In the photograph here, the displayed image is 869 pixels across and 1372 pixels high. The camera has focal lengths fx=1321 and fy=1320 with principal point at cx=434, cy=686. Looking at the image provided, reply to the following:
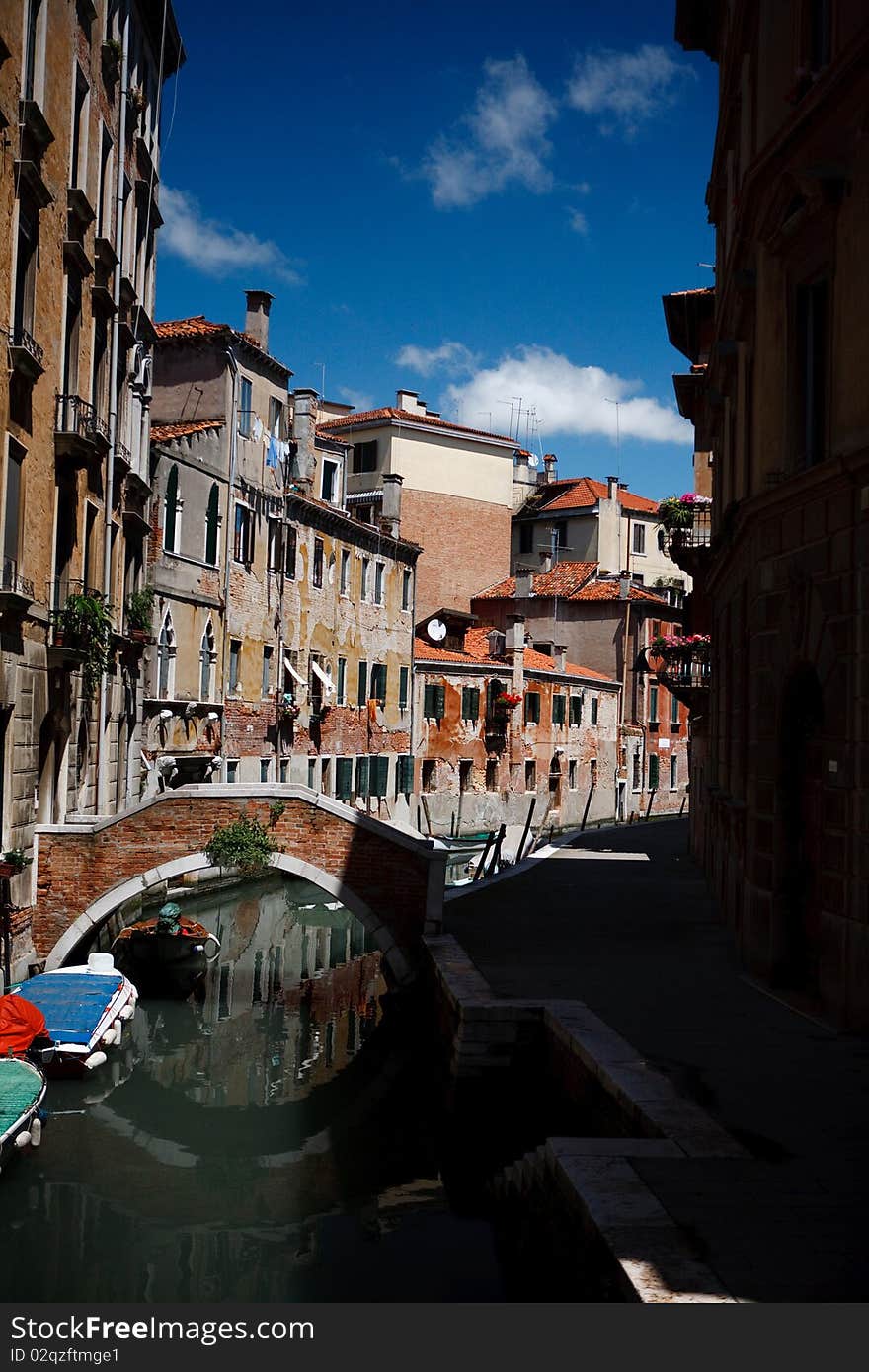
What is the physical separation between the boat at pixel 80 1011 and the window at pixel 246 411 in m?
14.9

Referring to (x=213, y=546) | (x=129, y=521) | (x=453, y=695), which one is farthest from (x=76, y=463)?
(x=453, y=695)

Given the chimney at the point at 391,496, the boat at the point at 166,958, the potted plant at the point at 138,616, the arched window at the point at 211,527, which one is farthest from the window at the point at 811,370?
the chimney at the point at 391,496

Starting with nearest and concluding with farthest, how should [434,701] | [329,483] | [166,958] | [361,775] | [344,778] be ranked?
[166,958], [344,778], [361,775], [329,483], [434,701]

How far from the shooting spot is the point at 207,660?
84.6 ft

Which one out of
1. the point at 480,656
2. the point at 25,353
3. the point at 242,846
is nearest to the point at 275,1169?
the point at 242,846

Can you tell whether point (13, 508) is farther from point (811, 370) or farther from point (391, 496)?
point (391, 496)

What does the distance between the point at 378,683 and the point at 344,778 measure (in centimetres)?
349

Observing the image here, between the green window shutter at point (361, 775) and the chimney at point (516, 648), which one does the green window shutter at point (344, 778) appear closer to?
the green window shutter at point (361, 775)

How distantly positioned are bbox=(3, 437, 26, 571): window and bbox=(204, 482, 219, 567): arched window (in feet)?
36.3

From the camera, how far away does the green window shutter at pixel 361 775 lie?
111 ft

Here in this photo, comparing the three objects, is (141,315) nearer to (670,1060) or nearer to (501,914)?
(501,914)

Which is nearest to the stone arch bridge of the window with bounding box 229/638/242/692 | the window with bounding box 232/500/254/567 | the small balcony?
the small balcony

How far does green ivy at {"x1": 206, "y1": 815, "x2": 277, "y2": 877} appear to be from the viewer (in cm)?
1620

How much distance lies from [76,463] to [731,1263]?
42.8 ft
